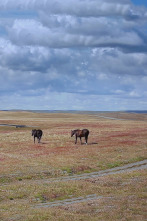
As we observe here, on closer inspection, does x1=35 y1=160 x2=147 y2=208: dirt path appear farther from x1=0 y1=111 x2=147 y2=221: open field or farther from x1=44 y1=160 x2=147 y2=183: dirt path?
x1=0 y1=111 x2=147 y2=221: open field

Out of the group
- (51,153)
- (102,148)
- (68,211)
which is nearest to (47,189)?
(68,211)

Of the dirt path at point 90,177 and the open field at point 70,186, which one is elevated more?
the open field at point 70,186

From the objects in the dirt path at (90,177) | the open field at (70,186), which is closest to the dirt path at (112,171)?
the dirt path at (90,177)

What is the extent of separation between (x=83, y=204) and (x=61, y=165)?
16752 millimetres

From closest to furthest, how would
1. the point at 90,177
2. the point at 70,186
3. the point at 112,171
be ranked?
the point at 70,186
the point at 90,177
the point at 112,171

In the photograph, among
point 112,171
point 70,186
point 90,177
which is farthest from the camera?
point 112,171

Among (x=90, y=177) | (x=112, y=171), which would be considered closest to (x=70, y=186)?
(x=90, y=177)

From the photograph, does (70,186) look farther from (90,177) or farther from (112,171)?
(112,171)

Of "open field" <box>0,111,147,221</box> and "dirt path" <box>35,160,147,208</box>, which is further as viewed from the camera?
"dirt path" <box>35,160,147,208</box>

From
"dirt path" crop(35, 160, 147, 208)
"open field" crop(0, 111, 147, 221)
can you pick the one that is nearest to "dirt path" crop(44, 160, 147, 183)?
"dirt path" crop(35, 160, 147, 208)

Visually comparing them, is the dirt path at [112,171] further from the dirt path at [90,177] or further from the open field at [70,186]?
the open field at [70,186]

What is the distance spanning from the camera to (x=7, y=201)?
24578mm

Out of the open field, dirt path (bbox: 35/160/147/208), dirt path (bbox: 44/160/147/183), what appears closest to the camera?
the open field

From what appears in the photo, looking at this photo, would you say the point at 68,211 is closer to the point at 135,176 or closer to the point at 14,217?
the point at 14,217
